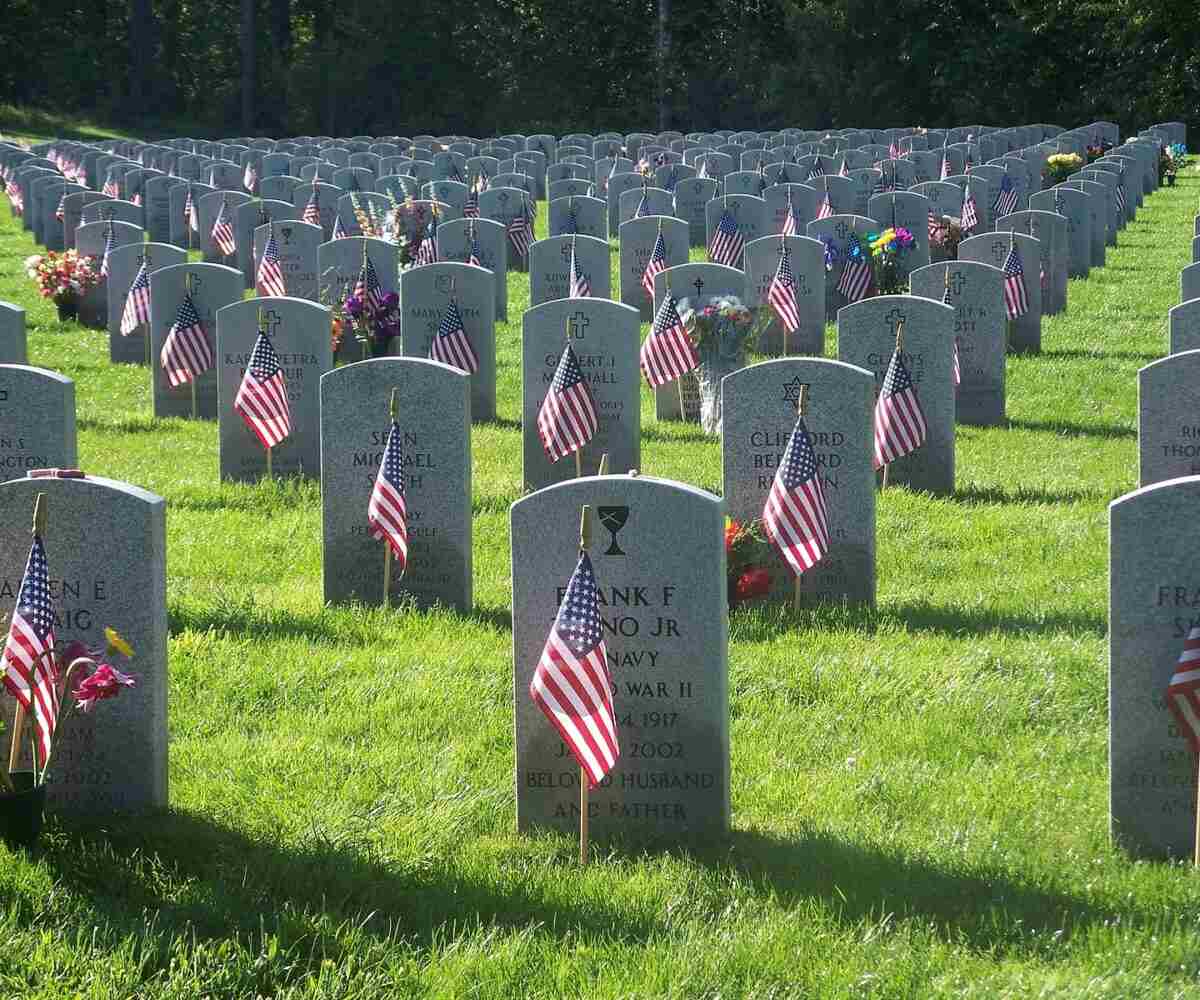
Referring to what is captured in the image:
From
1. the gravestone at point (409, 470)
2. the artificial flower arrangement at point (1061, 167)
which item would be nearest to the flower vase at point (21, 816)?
the gravestone at point (409, 470)

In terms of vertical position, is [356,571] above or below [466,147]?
below

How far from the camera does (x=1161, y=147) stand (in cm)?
3888

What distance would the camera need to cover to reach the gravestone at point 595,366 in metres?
12.0

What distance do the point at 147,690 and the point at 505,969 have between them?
6.39ft

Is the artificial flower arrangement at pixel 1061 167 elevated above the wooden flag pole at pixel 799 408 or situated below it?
above

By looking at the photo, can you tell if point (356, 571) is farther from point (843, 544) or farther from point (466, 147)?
point (466, 147)

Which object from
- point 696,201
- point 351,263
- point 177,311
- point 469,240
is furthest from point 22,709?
point 696,201

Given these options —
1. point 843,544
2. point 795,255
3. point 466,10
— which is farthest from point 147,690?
point 466,10

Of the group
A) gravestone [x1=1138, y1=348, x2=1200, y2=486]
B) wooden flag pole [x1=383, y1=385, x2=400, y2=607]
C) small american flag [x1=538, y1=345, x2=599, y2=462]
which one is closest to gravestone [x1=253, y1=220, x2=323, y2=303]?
small american flag [x1=538, y1=345, x2=599, y2=462]

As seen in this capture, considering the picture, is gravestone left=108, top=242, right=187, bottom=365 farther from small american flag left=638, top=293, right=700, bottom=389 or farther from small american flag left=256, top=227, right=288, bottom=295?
small american flag left=638, top=293, right=700, bottom=389

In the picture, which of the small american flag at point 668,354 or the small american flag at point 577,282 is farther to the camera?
the small american flag at point 577,282

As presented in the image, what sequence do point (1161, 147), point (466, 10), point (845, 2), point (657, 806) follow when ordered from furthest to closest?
point (466, 10) → point (845, 2) → point (1161, 147) → point (657, 806)

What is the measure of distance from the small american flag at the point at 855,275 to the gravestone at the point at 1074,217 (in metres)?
5.11

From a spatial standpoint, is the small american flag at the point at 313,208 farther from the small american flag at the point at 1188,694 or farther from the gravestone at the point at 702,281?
the small american flag at the point at 1188,694
